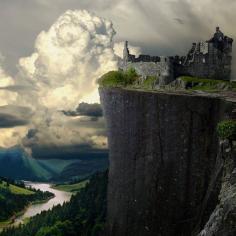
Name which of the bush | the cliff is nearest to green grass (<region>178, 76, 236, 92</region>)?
the cliff

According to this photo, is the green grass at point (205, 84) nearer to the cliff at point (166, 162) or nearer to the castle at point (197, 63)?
the castle at point (197, 63)

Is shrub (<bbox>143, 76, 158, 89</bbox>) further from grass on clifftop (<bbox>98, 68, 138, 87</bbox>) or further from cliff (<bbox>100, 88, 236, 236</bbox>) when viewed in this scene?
cliff (<bbox>100, 88, 236, 236</bbox>)

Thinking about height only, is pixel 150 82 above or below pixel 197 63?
below

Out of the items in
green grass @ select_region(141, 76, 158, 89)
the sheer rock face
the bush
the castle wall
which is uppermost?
the castle wall

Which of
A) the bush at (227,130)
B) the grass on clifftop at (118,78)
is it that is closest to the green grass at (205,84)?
the grass on clifftop at (118,78)

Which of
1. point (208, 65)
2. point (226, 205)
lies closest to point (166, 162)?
point (226, 205)

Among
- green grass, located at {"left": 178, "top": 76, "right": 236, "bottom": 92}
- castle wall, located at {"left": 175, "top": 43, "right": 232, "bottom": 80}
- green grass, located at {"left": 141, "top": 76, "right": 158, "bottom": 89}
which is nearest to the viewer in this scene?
green grass, located at {"left": 178, "top": 76, "right": 236, "bottom": 92}

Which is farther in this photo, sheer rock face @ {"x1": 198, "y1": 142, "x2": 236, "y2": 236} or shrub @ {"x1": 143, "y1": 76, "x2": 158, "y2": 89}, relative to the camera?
shrub @ {"x1": 143, "y1": 76, "x2": 158, "y2": 89}

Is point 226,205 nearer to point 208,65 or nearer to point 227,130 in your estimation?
point 227,130
